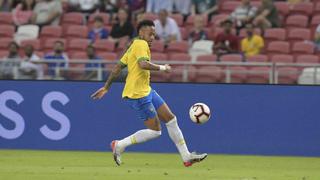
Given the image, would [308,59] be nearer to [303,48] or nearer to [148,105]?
[303,48]

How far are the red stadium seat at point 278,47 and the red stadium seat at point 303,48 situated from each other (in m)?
0.20

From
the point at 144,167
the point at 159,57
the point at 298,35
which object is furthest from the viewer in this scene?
the point at 298,35

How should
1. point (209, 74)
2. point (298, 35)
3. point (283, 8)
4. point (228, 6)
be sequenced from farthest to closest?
point (228, 6) → point (283, 8) → point (298, 35) → point (209, 74)

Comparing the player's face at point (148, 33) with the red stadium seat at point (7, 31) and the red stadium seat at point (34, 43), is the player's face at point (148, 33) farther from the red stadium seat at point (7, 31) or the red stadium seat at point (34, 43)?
→ the red stadium seat at point (7, 31)

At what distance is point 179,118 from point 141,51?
426 centimetres

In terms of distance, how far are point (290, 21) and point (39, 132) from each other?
7.49 metres

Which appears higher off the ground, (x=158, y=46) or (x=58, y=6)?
(x=58, y=6)

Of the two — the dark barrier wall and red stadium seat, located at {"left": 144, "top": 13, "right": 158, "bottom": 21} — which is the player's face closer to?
the dark barrier wall

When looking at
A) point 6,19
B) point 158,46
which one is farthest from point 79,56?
point 6,19

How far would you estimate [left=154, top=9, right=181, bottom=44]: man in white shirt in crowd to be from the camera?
22.8 metres

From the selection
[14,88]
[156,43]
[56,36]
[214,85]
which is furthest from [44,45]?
[214,85]

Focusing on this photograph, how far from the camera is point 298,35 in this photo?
2253 centimetres

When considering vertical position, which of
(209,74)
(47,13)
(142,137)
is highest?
(47,13)

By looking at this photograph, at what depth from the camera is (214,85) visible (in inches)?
720
